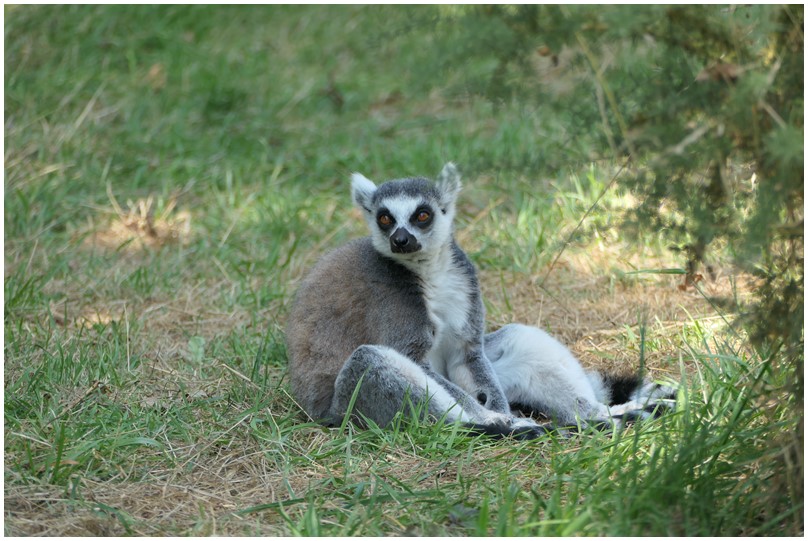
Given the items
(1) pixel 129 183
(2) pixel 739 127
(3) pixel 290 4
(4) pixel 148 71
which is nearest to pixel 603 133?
(2) pixel 739 127

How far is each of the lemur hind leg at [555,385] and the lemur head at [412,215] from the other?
622mm

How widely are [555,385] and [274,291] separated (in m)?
2.18

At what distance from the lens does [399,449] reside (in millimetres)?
3898

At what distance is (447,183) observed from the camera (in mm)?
4758

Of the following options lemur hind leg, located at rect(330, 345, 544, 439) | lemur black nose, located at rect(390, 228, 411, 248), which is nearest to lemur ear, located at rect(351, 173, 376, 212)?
lemur black nose, located at rect(390, 228, 411, 248)

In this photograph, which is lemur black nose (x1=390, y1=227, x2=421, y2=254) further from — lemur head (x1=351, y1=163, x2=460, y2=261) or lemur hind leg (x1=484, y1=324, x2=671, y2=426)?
lemur hind leg (x1=484, y1=324, x2=671, y2=426)

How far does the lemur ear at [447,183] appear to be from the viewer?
4.72 meters

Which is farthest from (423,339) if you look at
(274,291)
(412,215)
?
(274,291)

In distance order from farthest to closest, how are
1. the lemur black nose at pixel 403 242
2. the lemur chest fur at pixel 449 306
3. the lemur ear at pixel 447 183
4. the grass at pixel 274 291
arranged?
the lemur ear at pixel 447 183 → the lemur chest fur at pixel 449 306 → the lemur black nose at pixel 403 242 → the grass at pixel 274 291

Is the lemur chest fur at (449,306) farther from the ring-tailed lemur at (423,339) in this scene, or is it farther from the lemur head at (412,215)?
the lemur head at (412,215)

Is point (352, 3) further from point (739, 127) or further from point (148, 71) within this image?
point (739, 127)

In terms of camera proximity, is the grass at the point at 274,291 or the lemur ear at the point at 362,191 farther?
the lemur ear at the point at 362,191

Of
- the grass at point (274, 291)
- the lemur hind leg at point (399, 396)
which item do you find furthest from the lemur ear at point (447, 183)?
the lemur hind leg at point (399, 396)

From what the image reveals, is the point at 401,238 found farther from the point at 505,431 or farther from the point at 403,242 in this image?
the point at 505,431
